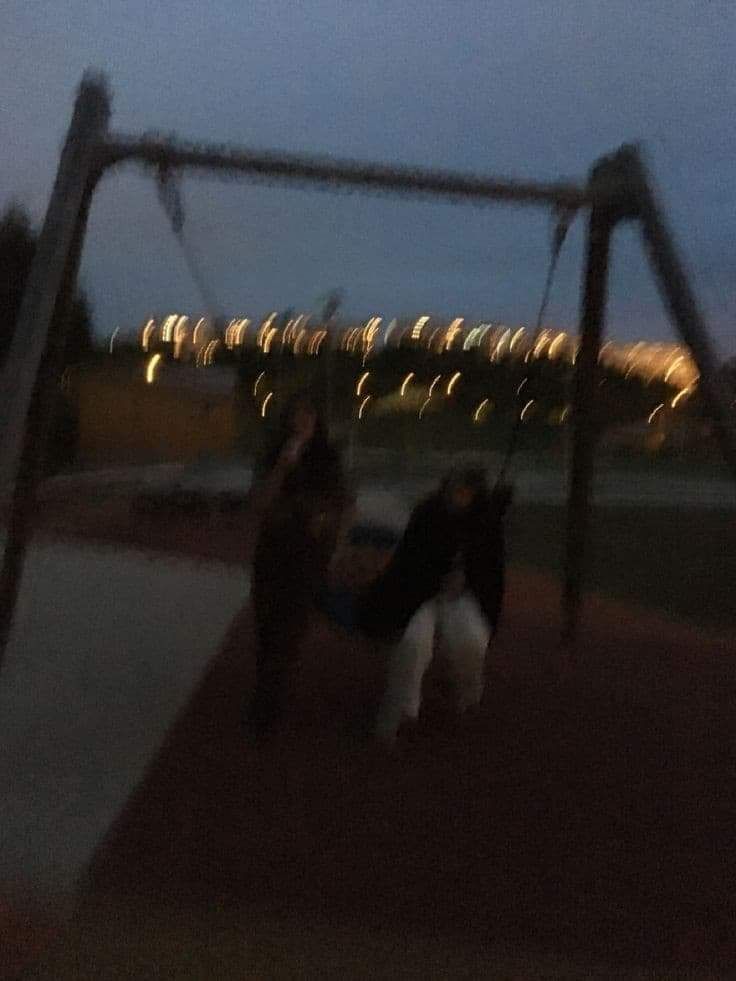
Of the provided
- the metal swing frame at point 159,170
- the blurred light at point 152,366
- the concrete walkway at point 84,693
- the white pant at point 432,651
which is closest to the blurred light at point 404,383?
the concrete walkway at point 84,693

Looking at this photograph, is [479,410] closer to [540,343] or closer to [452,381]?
[452,381]

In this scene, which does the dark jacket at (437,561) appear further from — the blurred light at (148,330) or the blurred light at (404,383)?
the blurred light at (148,330)

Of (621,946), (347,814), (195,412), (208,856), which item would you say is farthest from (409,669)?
(195,412)

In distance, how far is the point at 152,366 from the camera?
17.0 m

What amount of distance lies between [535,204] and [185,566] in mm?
6500

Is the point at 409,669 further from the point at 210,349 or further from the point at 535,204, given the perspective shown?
the point at 210,349

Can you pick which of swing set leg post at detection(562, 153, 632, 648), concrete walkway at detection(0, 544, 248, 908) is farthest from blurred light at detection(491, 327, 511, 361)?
concrete walkway at detection(0, 544, 248, 908)

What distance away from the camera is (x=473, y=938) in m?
3.24

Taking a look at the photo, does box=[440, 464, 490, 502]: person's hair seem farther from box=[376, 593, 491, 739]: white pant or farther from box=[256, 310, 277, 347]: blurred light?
box=[256, 310, 277, 347]: blurred light

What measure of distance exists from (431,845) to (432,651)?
121 cm

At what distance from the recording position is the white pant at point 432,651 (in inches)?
188

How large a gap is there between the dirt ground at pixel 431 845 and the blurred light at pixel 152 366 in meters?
11.1

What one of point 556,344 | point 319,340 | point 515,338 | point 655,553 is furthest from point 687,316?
point 655,553

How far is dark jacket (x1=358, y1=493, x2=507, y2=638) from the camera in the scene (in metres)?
4.91
